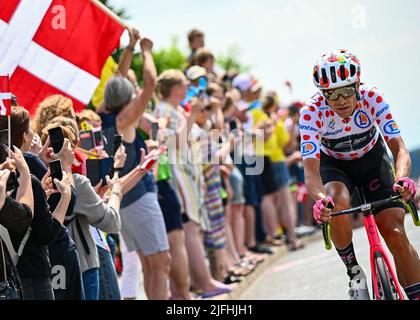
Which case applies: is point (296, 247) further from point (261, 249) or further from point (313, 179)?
point (313, 179)

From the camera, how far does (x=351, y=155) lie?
24.0 feet

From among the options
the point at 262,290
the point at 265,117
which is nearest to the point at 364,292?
the point at 262,290

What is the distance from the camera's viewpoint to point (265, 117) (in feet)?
49.2

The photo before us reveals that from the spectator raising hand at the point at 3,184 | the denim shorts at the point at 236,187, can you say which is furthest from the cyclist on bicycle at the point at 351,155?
the denim shorts at the point at 236,187

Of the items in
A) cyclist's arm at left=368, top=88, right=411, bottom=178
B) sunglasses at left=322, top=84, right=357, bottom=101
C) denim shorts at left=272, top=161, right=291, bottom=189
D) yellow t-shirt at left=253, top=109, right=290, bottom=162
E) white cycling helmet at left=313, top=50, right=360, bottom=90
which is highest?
yellow t-shirt at left=253, top=109, right=290, bottom=162

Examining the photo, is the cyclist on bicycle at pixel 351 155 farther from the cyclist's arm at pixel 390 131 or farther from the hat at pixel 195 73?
the hat at pixel 195 73

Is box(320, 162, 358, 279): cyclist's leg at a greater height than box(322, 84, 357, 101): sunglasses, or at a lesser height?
lesser

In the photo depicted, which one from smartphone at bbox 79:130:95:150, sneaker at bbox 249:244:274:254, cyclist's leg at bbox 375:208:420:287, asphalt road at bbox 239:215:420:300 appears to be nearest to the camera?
cyclist's leg at bbox 375:208:420:287

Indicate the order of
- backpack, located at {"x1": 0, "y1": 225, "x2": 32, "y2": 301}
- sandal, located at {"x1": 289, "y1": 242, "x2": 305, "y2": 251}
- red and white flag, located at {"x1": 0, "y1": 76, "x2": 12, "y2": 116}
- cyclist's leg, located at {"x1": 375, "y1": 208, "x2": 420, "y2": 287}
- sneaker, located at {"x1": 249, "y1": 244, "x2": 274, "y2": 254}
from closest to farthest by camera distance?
1. backpack, located at {"x1": 0, "y1": 225, "x2": 32, "y2": 301}
2. red and white flag, located at {"x1": 0, "y1": 76, "x2": 12, "y2": 116}
3. cyclist's leg, located at {"x1": 375, "y1": 208, "x2": 420, "y2": 287}
4. sneaker, located at {"x1": 249, "y1": 244, "x2": 274, "y2": 254}
5. sandal, located at {"x1": 289, "y1": 242, "x2": 305, "y2": 251}

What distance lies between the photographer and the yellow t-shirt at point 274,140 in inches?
585

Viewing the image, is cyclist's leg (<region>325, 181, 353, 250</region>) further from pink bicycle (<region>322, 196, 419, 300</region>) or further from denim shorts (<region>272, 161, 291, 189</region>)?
denim shorts (<region>272, 161, 291, 189</region>)

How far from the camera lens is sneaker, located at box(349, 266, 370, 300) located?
6490 mm

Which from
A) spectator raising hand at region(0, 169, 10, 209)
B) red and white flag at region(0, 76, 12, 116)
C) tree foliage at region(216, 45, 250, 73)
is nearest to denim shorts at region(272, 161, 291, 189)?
red and white flag at region(0, 76, 12, 116)
